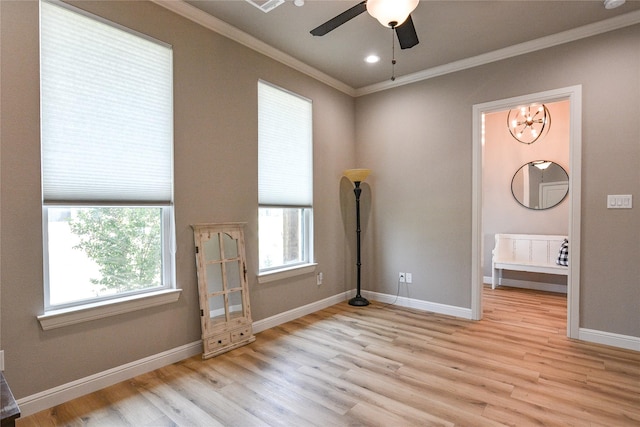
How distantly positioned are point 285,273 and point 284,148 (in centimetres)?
139

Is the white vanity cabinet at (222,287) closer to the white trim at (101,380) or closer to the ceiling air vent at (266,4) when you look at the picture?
the white trim at (101,380)

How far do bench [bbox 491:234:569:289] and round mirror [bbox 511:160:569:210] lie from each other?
1.70 ft

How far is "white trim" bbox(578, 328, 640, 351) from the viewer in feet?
9.44

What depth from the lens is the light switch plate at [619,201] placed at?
9.46 feet

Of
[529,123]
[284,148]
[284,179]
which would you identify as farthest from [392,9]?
[529,123]

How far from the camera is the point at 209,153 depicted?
2.90 metres

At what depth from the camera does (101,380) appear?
A: 226 cm

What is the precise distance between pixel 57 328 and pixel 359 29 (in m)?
3.32

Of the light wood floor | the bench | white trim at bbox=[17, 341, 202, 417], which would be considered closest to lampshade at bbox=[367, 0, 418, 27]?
the light wood floor

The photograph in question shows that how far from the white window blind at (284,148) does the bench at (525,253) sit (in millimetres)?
3285

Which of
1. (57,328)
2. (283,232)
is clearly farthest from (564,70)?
(57,328)

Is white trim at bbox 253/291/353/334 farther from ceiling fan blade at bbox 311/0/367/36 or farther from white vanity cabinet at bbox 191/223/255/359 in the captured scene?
ceiling fan blade at bbox 311/0/367/36

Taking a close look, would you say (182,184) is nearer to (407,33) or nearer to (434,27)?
(407,33)

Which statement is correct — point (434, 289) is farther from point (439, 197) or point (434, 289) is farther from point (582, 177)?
point (582, 177)
